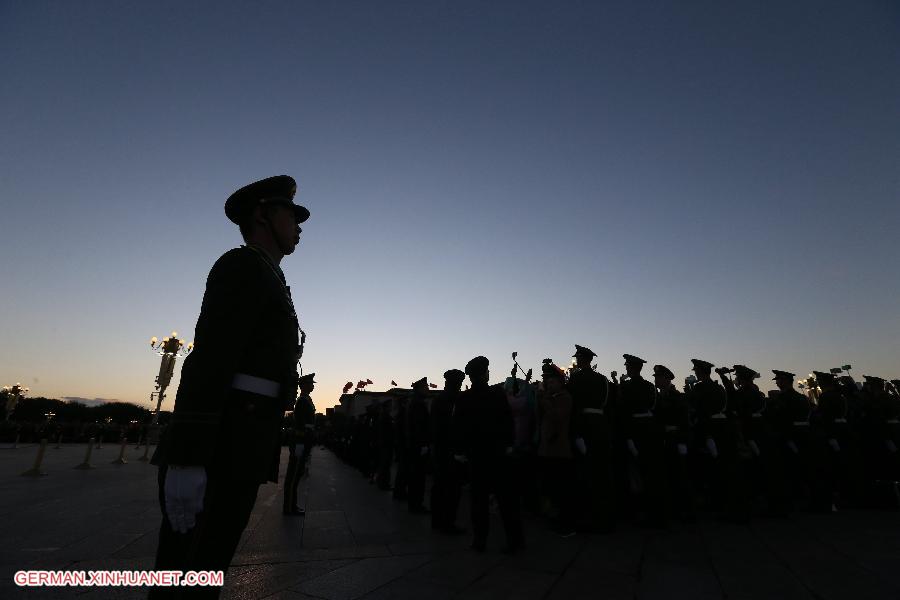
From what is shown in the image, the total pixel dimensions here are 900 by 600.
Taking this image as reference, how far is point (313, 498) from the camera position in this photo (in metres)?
8.84

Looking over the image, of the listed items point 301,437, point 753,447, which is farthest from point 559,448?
point 301,437

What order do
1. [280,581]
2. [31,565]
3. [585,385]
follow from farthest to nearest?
1. [585,385]
2. [31,565]
3. [280,581]

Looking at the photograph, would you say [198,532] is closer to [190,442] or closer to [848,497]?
[190,442]

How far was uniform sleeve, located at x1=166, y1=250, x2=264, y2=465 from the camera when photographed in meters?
1.59

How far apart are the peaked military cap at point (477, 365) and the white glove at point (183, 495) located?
4114 millimetres

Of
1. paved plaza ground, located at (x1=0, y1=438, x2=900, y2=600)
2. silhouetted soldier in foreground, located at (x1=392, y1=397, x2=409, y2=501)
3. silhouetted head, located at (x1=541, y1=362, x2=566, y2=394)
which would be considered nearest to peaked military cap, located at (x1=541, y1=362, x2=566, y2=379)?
silhouetted head, located at (x1=541, y1=362, x2=566, y2=394)

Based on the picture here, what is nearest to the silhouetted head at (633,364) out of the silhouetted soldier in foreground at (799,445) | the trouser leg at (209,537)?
the silhouetted soldier in foreground at (799,445)

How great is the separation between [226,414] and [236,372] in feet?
0.60

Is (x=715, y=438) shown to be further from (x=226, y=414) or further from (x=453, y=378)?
(x=226, y=414)

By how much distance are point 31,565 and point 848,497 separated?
12.9 meters

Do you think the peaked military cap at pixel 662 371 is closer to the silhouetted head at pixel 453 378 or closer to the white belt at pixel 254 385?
the silhouetted head at pixel 453 378

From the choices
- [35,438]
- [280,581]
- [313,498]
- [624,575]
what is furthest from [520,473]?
[35,438]

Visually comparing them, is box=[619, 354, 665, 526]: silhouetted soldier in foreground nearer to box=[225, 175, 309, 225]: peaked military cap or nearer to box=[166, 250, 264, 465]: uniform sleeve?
box=[225, 175, 309, 225]: peaked military cap

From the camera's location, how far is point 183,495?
155 centimetres
